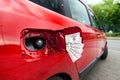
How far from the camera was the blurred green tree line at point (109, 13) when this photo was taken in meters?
54.9

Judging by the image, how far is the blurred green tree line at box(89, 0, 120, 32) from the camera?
180 ft

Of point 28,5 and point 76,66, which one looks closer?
point 28,5

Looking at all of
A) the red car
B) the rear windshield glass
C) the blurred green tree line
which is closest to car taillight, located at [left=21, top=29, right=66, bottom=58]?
the red car

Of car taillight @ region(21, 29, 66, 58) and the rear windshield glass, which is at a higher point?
the rear windshield glass

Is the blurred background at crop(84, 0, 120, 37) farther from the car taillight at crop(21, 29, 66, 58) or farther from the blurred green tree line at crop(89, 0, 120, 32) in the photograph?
the car taillight at crop(21, 29, 66, 58)

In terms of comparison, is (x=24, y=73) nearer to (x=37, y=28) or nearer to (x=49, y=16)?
(x=37, y=28)

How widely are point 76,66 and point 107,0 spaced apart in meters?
63.9

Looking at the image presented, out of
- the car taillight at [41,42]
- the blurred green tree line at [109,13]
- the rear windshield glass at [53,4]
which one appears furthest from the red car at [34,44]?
the blurred green tree line at [109,13]

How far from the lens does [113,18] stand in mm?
55531

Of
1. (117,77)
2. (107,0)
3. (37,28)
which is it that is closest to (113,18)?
(107,0)

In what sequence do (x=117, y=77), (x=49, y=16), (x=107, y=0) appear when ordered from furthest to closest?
(x=107, y=0)
(x=117, y=77)
(x=49, y=16)

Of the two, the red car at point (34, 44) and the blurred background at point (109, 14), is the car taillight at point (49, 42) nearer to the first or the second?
the red car at point (34, 44)

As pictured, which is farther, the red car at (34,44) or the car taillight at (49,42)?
the car taillight at (49,42)

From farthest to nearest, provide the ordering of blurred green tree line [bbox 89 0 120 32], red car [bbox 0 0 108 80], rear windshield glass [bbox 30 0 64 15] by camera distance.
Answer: blurred green tree line [bbox 89 0 120 32]
rear windshield glass [bbox 30 0 64 15]
red car [bbox 0 0 108 80]
